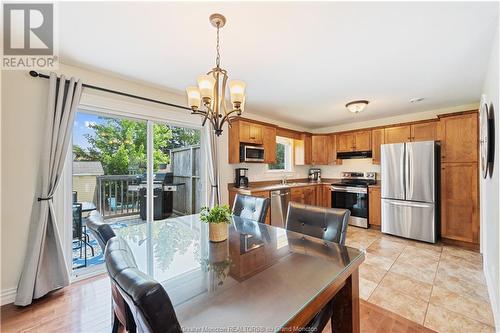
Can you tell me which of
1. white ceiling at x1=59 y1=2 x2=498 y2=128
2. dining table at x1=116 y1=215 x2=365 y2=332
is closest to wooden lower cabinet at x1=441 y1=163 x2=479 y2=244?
white ceiling at x1=59 y1=2 x2=498 y2=128

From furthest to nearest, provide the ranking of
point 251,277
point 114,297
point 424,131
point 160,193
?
point 424,131 → point 160,193 → point 114,297 → point 251,277

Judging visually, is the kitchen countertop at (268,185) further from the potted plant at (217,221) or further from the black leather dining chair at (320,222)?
the potted plant at (217,221)

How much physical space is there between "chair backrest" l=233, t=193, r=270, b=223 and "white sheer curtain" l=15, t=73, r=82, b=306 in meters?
1.87

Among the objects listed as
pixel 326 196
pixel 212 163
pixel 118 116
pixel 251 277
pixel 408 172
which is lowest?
pixel 326 196

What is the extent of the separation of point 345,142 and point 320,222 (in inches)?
151

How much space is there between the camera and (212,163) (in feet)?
11.4

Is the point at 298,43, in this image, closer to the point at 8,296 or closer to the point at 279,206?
the point at 279,206

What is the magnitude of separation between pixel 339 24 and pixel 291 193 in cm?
318

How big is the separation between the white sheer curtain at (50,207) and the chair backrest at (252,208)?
6.15 ft

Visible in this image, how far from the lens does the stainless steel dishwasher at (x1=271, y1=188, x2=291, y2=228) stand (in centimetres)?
392

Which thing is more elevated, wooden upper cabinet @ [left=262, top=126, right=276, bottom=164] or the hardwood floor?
wooden upper cabinet @ [left=262, top=126, right=276, bottom=164]

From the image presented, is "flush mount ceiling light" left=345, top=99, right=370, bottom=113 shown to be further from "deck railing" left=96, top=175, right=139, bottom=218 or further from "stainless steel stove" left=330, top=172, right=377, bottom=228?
"deck railing" left=96, top=175, right=139, bottom=218

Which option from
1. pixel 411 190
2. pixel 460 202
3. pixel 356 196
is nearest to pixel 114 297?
pixel 411 190

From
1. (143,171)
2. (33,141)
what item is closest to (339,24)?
(143,171)
